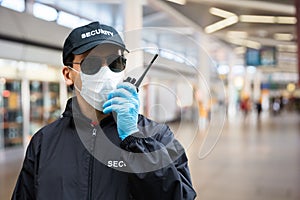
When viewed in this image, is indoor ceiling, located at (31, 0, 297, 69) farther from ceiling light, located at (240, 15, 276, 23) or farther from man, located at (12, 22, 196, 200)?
man, located at (12, 22, 196, 200)

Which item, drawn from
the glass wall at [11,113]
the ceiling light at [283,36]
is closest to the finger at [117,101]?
the glass wall at [11,113]

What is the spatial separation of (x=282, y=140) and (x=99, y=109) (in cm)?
1213

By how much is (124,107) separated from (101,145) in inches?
7.7

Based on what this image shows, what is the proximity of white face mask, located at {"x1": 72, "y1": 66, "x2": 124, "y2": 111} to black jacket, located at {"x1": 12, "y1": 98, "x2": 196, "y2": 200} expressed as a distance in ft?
0.23

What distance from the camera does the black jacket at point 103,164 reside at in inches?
48.9

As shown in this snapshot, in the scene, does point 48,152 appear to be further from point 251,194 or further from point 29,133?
point 29,133

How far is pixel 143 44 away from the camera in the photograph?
1.48 meters

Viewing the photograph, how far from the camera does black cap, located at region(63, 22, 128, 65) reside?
1.39m

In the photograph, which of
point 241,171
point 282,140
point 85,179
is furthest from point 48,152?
point 282,140

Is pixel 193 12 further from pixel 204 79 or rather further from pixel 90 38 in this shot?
pixel 90 38

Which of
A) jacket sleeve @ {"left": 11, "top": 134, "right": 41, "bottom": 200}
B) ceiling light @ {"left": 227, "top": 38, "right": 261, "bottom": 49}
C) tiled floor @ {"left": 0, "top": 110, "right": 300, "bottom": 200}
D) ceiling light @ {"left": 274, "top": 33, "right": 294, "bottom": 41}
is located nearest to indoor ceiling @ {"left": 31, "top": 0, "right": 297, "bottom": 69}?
tiled floor @ {"left": 0, "top": 110, "right": 300, "bottom": 200}

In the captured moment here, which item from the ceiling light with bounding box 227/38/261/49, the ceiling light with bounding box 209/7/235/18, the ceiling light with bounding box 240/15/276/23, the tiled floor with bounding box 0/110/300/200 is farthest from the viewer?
the ceiling light with bounding box 227/38/261/49

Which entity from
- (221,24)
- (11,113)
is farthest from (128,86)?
(221,24)

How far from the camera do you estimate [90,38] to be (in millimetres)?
1396
